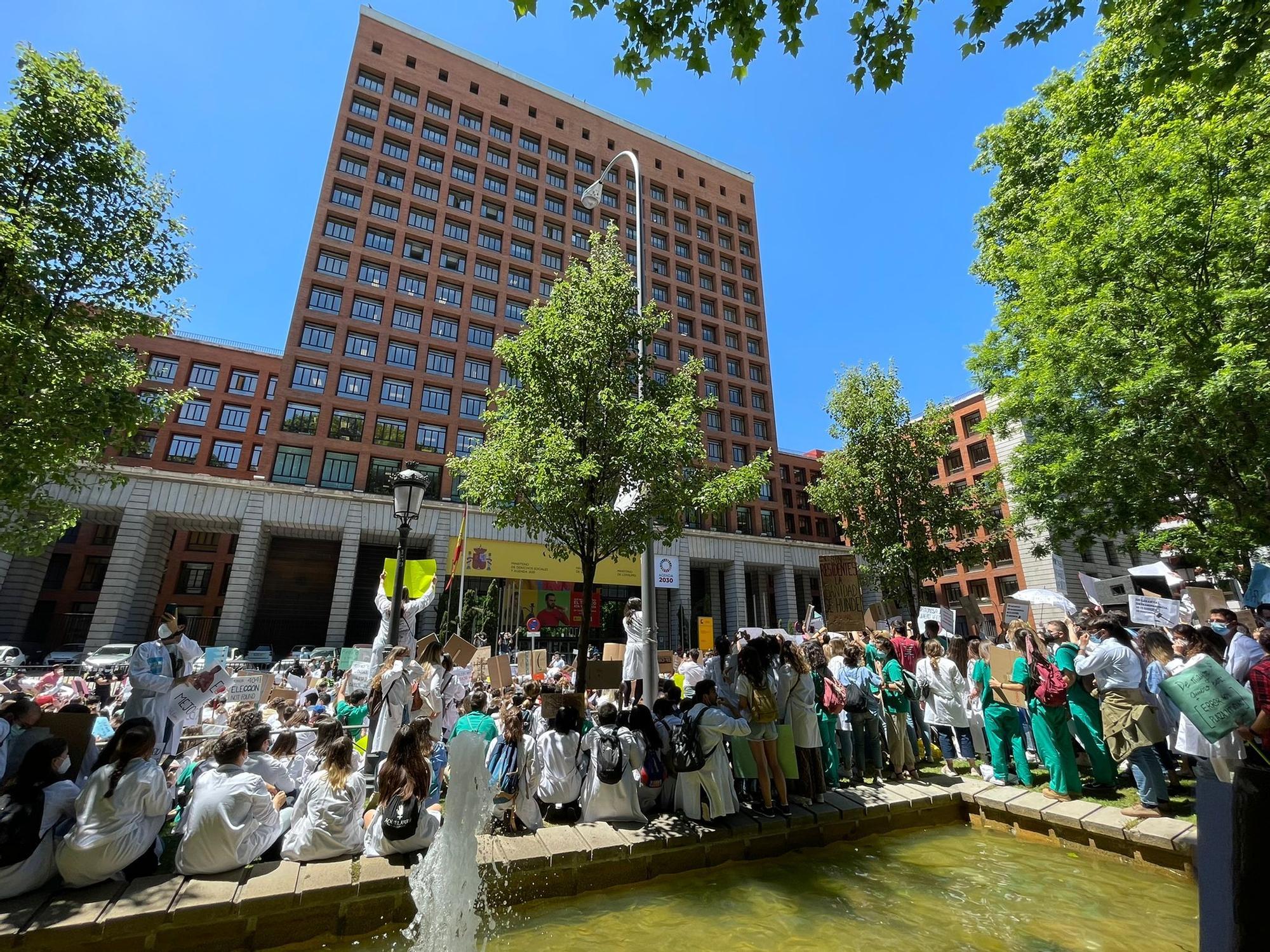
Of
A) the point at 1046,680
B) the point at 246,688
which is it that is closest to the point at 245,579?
the point at 246,688

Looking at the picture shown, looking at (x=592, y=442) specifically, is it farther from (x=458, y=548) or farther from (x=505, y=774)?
(x=458, y=548)

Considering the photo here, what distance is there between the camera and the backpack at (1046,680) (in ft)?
23.1

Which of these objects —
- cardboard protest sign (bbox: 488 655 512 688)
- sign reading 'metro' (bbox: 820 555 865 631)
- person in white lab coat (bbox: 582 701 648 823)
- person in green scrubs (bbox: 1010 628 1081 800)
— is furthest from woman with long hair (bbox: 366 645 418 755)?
sign reading 'metro' (bbox: 820 555 865 631)

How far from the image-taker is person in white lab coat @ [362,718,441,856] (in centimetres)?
521

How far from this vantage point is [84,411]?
10188 millimetres

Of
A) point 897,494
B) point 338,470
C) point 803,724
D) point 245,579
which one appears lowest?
point 803,724

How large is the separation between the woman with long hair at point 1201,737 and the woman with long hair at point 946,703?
8.61 ft

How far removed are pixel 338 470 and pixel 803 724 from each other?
33.3m

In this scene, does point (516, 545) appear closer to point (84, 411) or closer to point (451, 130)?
point (84, 411)

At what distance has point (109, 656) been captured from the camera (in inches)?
969

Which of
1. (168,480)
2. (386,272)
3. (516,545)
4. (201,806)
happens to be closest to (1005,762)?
(201,806)

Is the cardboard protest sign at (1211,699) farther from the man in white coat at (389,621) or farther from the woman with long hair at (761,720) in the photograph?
the man in white coat at (389,621)

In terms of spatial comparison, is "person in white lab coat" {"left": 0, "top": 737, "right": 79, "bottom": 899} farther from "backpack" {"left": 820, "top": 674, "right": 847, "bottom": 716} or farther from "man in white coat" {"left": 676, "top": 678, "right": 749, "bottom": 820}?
"backpack" {"left": 820, "top": 674, "right": 847, "bottom": 716}

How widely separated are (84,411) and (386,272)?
30680 millimetres
